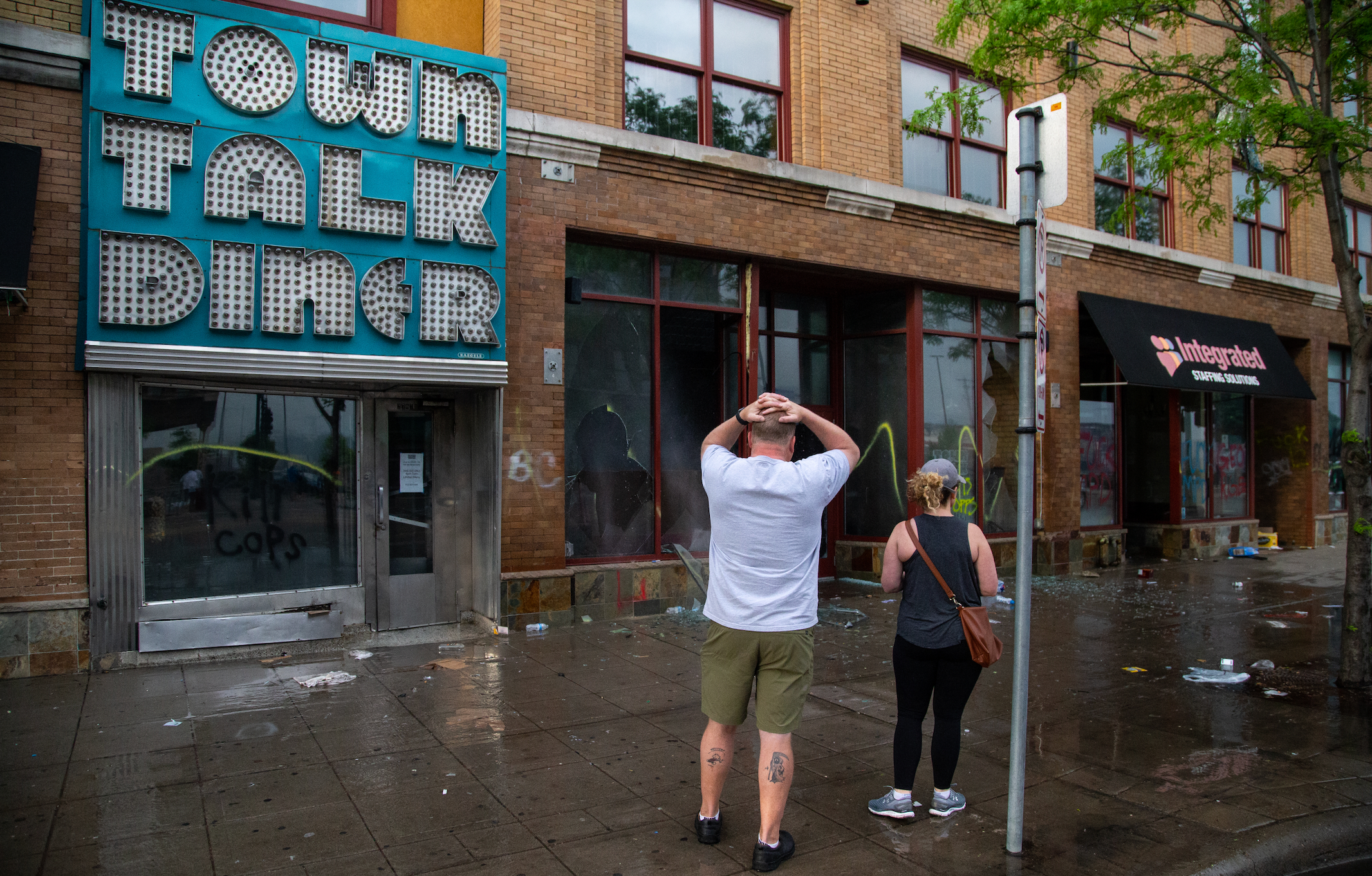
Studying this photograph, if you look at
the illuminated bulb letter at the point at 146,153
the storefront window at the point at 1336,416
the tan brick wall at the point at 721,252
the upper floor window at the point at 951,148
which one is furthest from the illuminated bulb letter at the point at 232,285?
the storefront window at the point at 1336,416

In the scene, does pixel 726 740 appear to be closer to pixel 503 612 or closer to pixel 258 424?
pixel 503 612

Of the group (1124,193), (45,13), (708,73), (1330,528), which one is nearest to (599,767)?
(45,13)

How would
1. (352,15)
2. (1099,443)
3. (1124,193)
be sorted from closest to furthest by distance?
(352,15) < (1099,443) < (1124,193)

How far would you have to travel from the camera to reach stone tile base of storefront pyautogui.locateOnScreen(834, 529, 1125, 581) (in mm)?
11916

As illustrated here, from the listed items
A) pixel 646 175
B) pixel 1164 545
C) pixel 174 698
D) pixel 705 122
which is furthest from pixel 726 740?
pixel 1164 545

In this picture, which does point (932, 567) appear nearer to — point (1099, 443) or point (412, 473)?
point (412, 473)

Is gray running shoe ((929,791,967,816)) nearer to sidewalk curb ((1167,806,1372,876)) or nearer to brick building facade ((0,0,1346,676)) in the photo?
sidewalk curb ((1167,806,1372,876))

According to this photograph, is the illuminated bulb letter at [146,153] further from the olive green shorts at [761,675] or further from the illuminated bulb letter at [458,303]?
the olive green shorts at [761,675]

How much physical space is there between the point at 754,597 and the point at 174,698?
15.5 ft

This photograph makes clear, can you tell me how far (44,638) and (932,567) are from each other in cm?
661

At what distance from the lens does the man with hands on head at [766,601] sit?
3.74m

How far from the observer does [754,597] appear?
3764 mm

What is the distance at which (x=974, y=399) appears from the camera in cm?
1248

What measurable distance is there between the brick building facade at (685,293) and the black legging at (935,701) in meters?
5.01
